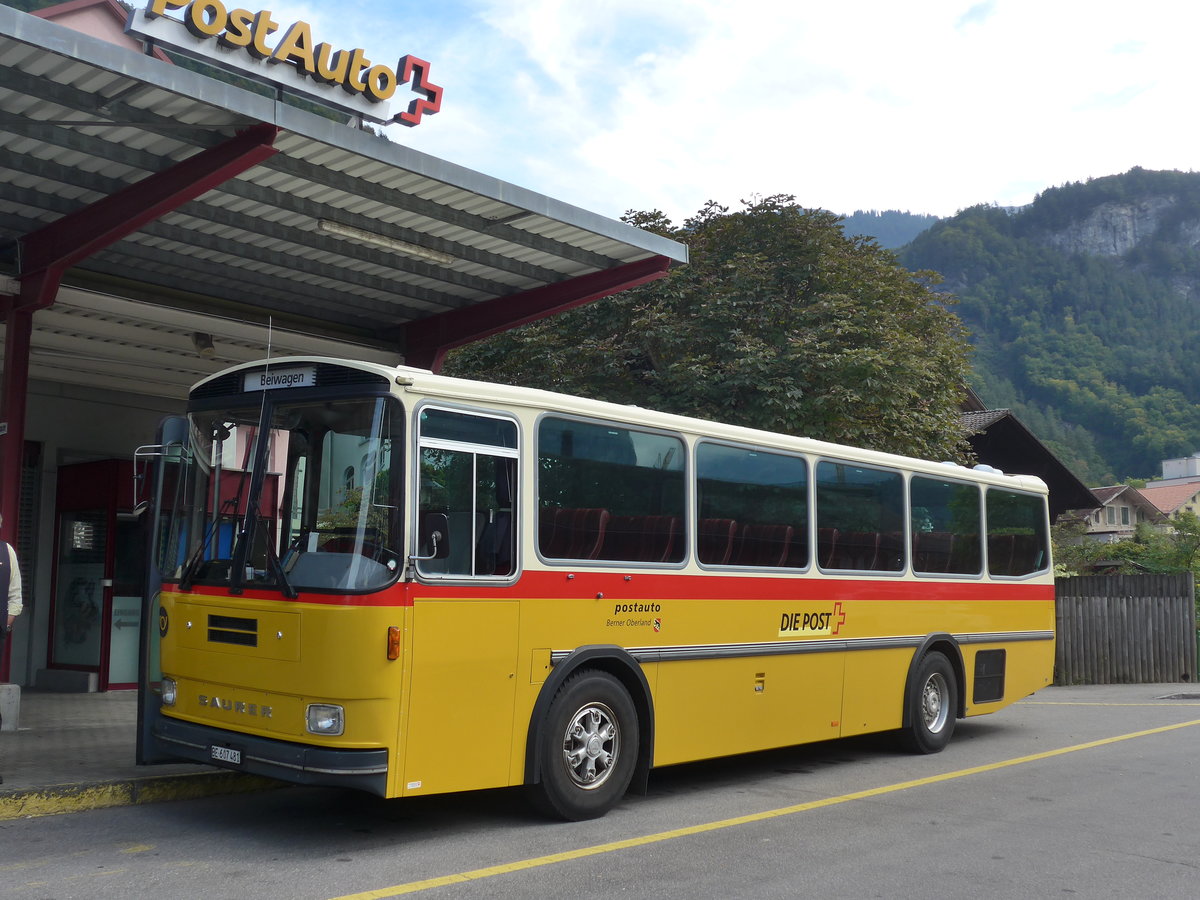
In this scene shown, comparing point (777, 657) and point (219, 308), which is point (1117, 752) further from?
point (219, 308)

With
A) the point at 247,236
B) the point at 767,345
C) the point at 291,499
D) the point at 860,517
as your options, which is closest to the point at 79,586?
the point at 247,236

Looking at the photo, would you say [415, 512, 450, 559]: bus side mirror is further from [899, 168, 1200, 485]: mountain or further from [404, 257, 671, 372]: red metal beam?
[899, 168, 1200, 485]: mountain

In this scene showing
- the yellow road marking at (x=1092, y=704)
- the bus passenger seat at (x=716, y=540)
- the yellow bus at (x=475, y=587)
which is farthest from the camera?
the yellow road marking at (x=1092, y=704)

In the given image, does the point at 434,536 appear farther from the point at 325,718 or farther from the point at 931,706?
the point at 931,706

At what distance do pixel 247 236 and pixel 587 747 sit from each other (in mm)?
6399

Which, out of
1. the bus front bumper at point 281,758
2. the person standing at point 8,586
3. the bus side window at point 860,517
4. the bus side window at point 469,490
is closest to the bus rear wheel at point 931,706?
the bus side window at point 860,517

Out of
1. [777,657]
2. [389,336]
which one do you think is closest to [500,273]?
[389,336]

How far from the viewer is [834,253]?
72.2 ft

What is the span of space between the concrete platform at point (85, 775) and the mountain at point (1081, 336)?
8776 centimetres

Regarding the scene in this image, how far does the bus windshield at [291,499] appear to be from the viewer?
6746 mm

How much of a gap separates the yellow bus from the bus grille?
18 millimetres

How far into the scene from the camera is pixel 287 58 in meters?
10.1

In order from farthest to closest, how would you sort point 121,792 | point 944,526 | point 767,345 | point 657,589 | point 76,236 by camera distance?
point 767,345 → point 944,526 → point 76,236 → point 657,589 → point 121,792

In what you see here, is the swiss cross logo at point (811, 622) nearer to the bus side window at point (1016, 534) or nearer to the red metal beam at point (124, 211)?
the bus side window at point (1016, 534)
